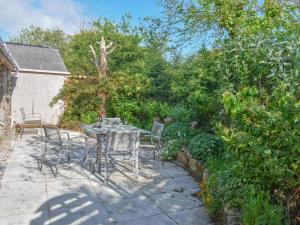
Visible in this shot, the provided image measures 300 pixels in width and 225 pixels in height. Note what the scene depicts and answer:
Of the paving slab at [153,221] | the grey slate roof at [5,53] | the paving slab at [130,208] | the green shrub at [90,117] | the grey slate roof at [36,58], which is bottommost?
the paving slab at [153,221]

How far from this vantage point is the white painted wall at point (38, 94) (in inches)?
426

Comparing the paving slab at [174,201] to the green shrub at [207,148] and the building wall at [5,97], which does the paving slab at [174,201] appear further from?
the building wall at [5,97]

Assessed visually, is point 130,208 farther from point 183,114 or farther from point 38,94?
point 38,94

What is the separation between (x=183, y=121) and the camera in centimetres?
669

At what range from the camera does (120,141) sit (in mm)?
4570

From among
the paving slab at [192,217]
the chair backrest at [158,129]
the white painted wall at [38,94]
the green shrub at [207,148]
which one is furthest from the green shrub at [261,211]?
the white painted wall at [38,94]

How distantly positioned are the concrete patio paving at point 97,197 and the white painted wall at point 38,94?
19.2ft

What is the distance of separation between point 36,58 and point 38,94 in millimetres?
1939

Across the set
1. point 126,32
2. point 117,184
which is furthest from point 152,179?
point 126,32

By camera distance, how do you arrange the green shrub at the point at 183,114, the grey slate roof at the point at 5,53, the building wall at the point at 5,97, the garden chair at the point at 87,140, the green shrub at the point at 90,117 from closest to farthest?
the garden chair at the point at 87,140 < the grey slate roof at the point at 5,53 < the green shrub at the point at 183,114 < the building wall at the point at 5,97 < the green shrub at the point at 90,117

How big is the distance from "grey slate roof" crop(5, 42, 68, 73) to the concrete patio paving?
660cm

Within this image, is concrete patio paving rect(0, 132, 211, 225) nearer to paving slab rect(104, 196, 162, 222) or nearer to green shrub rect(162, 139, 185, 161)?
paving slab rect(104, 196, 162, 222)

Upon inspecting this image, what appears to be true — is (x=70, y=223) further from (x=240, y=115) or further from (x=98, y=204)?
(x=240, y=115)

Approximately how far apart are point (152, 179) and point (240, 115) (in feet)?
8.17
